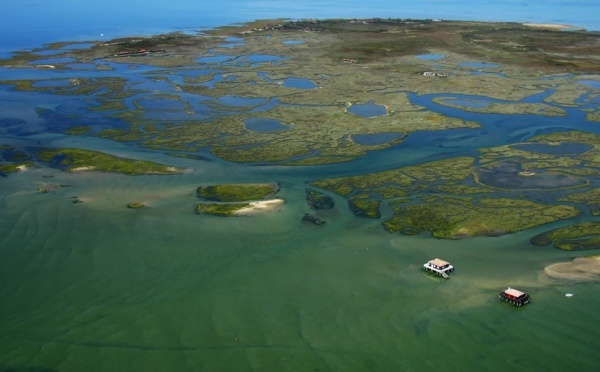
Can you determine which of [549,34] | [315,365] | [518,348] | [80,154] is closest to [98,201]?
[80,154]

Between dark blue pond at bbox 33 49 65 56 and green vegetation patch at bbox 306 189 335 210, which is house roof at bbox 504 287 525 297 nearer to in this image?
green vegetation patch at bbox 306 189 335 210

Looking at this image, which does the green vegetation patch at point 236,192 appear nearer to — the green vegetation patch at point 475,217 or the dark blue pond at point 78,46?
the green vegetation patch at point 475,217

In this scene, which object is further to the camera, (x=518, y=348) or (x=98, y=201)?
(x=98, y=201)

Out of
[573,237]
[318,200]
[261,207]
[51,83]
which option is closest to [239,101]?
[51,83]

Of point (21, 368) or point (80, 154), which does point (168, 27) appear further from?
point (21, 368)

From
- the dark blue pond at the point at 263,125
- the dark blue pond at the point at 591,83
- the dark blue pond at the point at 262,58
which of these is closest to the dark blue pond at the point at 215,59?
the dark blue pond at the point at 262,58

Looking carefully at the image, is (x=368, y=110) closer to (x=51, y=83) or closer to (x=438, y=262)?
A: (x=438, y=262)

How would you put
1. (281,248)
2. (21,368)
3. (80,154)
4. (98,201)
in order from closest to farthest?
(21,368) < (281,248) < (98,201) < (80,154)
